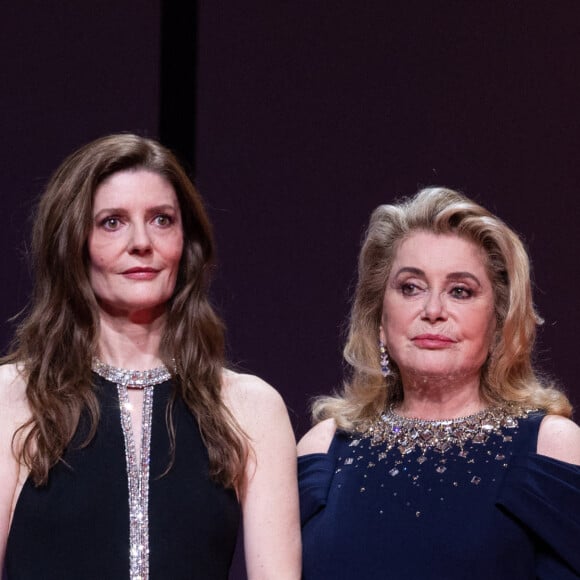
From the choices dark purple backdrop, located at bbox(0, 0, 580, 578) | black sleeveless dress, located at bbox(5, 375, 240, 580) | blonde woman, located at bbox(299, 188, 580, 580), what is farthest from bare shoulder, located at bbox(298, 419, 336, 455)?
dark purple backdrop, located at bbox(0, 0, 580, 578)

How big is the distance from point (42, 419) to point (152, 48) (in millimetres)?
1796

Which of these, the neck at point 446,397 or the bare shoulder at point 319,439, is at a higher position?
the neck at point 446,397

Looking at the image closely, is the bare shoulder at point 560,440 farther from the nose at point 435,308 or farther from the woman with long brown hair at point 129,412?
the woman with long brown hair at point 129,412

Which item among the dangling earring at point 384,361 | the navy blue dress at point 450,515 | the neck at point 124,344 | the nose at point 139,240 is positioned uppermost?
the nose at point 139,240

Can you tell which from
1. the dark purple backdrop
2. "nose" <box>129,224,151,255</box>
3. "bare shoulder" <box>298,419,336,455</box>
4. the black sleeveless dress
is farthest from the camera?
the dark purple backdrop

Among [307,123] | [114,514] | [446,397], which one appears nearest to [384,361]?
[446,397]

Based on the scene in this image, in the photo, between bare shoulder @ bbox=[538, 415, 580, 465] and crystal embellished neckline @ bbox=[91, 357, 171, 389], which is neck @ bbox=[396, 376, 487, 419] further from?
crystal embellished neckline @ bbox=[91, 357, 171, 389]

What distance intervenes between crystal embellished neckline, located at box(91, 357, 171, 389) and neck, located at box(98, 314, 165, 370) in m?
0.01

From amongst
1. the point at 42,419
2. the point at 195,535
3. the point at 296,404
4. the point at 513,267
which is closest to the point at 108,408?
the point at 42,419

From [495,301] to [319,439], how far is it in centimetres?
50

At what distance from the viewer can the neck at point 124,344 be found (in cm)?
253

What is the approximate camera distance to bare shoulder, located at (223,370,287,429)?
8.25 ft

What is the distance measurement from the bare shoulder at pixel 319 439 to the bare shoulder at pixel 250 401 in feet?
1.07

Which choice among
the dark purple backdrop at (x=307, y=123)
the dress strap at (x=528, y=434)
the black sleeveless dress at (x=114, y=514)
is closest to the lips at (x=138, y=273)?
the black sleeveless dress at (x=114, y=514)
